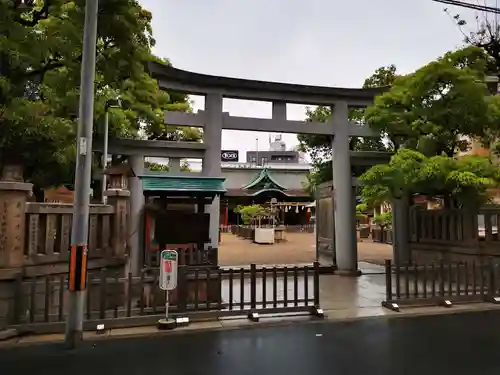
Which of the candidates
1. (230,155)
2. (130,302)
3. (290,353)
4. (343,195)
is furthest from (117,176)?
(230,155)

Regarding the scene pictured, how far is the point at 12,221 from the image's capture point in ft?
21.1

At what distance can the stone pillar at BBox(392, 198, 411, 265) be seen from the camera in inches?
539

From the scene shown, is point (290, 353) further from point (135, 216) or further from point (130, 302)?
point (135, 216)

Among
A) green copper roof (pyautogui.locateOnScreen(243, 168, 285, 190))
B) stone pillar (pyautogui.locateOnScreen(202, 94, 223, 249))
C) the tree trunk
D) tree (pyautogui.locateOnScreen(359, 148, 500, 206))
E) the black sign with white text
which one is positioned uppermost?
the black sign with white text

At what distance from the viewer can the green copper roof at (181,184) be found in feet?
29.7

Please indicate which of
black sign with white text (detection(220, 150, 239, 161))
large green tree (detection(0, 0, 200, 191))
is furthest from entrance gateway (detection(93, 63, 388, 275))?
black sign with white text (detection(220, 150, 239, 161))

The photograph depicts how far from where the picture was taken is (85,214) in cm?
597

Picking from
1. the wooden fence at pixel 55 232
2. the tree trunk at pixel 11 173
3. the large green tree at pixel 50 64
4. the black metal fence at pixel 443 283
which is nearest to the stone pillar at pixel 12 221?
the tree trunk at pixel 11 173

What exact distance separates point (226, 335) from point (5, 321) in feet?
11.1

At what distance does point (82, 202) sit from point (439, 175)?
7.98m

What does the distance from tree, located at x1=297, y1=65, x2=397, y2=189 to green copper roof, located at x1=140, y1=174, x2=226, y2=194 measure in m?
7.84

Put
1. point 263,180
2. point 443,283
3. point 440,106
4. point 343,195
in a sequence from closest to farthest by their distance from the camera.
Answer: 1. point 443,283
2. point 440,106
3. point 343,195
4. point 263,180

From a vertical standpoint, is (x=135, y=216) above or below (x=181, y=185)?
below

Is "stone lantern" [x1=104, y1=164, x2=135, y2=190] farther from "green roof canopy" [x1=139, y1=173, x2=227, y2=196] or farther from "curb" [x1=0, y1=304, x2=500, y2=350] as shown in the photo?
"curb" [x1=0, y1=304, x2=500, y2=350]
